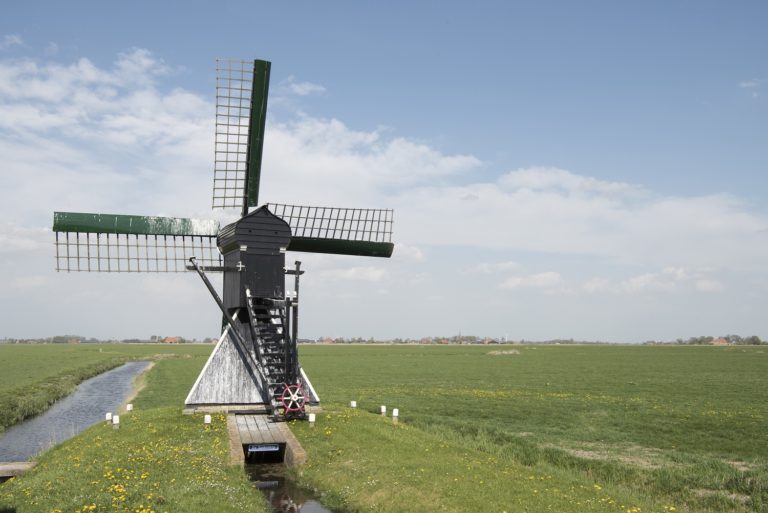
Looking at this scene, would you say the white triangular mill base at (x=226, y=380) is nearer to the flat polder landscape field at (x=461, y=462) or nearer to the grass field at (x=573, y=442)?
the flat polder landscape field at (x=461, y=462)

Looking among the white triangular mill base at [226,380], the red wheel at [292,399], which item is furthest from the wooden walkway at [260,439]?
the white triangular mill base at [226,380]

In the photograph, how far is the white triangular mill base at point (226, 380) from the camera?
2630 cm

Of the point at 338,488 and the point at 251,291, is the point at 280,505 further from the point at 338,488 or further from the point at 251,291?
the point at 251,291

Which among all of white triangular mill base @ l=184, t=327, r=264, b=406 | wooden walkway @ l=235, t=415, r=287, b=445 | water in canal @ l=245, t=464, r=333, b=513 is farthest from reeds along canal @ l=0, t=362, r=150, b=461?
water in canal @ l=245, t=464, r=333, b=513

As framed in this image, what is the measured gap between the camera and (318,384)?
56.9 metres

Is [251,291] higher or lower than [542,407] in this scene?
higher

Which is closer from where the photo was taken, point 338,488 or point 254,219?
point 338,488

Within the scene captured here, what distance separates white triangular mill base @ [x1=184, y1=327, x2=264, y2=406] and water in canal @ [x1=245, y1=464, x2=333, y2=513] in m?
5.78

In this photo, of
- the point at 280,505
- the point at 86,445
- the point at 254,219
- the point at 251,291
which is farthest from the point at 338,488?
the point at 254,219

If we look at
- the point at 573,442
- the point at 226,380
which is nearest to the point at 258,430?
the point at 226,380

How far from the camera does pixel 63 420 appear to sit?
1457 inches

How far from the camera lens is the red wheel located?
24.5 metres

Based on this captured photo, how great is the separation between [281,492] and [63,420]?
24.0 meters

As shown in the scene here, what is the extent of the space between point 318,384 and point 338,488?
39.5 metres
